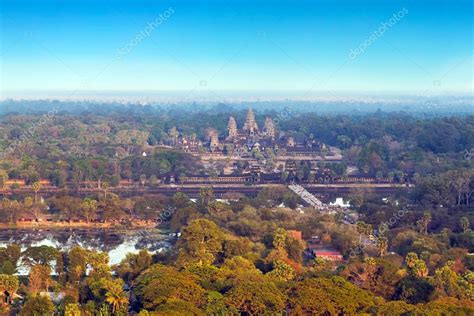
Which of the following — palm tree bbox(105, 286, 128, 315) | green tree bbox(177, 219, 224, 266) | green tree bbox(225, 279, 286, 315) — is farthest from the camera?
green tree bbox(177, 219, 224, 266)

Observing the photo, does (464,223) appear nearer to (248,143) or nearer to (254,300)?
(254,300)

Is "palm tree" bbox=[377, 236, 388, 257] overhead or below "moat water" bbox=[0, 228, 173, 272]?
overhead

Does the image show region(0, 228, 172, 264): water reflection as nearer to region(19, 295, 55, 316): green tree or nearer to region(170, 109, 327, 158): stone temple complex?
region(19, 295, 55, 316): green tree

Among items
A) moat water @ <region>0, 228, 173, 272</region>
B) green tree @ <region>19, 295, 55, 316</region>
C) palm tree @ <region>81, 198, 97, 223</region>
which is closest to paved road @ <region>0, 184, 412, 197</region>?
palm tree @ <region>81, 198, 97, 223</region>

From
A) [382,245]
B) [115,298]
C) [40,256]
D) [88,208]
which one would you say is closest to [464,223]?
[382,245]

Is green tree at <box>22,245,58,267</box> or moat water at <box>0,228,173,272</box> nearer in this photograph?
green tree at <box>22,245,58,267</box>

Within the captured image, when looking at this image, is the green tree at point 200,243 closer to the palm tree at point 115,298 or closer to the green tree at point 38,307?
the palm tree at point 115,298

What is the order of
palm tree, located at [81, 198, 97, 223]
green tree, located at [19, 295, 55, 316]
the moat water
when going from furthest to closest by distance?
palm tree, located at [81, 198, 97, 223], the moat water, green tree, located at [19, 295, 55, 316]

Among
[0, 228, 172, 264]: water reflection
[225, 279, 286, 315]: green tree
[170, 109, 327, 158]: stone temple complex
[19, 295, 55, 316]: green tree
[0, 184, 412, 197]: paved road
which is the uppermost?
[225, 279, 286, 315]: green tree
